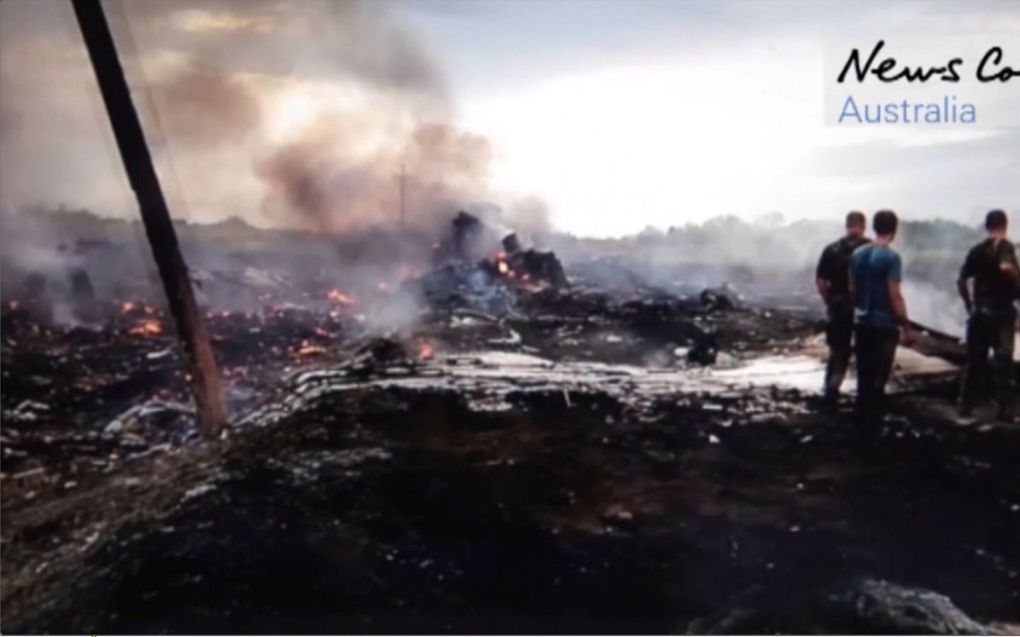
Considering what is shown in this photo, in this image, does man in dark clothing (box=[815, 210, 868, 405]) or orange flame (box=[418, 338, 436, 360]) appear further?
orange flame (box=[418, 338, 436, 360])

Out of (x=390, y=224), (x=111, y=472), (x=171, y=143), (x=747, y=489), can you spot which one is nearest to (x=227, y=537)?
(x=111, y=472)

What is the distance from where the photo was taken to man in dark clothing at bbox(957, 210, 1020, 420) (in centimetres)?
221

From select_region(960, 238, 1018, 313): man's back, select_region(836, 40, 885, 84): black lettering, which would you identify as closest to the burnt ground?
select_region(960, 238, 1018, 313): man's back

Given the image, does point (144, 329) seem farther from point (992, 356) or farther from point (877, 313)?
point (992, 356)

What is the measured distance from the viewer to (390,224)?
2.40 meters

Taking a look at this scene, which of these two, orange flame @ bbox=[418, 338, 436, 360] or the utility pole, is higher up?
the utility pole

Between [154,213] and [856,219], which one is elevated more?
[154,213]

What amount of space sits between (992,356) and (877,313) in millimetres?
321

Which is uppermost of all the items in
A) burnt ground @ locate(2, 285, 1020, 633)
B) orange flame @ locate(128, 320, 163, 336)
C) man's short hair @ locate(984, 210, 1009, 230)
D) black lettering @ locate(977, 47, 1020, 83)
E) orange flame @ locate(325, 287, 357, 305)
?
black lettering @ locate(977, 47, 1020, 83)

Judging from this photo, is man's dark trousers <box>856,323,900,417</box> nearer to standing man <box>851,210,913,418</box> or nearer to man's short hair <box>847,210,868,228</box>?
standing man <box>851,210,913,418</box>

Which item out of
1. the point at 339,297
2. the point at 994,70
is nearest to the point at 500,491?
the point at 339,297

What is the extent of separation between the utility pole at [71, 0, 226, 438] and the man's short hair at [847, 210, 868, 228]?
6.02 feet

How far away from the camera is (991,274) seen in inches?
87.5

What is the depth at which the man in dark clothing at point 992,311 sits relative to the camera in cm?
221
